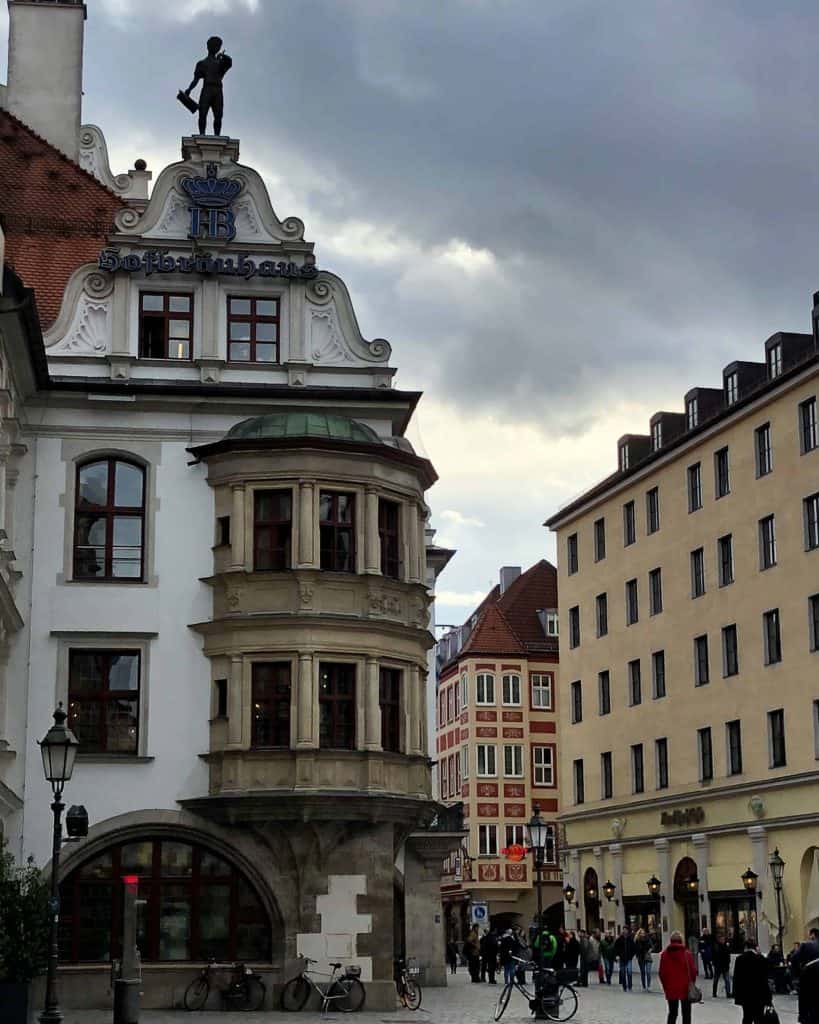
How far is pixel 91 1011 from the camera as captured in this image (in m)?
33.7

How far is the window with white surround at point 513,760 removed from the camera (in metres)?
97.6

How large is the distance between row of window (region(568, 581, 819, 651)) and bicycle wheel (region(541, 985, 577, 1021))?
65.9ft

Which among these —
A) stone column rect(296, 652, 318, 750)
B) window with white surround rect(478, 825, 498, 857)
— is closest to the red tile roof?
stone column rect(296, 652, 318, 750)

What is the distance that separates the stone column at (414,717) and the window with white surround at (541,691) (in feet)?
206

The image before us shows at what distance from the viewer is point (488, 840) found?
95688mm

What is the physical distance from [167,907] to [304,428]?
1007cm

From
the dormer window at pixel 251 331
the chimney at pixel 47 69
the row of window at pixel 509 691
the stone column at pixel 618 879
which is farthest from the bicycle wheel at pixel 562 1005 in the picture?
the row of window at pixel 509 691

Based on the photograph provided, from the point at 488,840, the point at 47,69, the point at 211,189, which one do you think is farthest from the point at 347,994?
the point at 488,840

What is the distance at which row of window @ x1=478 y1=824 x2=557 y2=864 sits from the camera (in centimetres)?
9512

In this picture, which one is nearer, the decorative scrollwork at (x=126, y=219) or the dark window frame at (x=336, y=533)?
the dark window frame at (x=336, y=533)

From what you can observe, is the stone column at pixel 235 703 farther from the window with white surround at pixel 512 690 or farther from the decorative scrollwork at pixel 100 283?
the window with white surround at pixel 512 690

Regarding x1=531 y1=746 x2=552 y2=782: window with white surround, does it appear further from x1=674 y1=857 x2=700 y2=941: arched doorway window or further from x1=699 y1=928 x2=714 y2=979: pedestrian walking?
x1=699 y1=928 x2=714 y2=979: pedestrian walking

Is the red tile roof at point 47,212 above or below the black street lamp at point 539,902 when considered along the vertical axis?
above

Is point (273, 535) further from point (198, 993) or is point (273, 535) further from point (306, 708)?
point (198, 993)
